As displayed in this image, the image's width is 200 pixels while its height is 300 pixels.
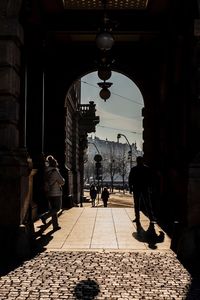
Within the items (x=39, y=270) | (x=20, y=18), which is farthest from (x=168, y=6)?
(x=39, y=270)

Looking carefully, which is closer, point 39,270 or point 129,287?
point 129,287

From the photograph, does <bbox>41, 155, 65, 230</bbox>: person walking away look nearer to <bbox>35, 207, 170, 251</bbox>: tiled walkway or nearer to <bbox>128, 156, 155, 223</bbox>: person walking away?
<bbox>35, 207, 170, 251</bbox>: tiled walkway

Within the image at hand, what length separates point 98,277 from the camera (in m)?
5.88

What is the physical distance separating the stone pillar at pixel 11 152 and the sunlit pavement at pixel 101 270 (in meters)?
0.56

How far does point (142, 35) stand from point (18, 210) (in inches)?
385

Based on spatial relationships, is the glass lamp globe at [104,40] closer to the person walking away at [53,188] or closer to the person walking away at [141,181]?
the person walking away at [141,181]

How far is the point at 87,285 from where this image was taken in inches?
215

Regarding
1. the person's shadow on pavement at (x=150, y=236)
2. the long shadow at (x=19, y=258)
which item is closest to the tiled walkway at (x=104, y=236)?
the person's shadow on pavement at (x=150, y=236)

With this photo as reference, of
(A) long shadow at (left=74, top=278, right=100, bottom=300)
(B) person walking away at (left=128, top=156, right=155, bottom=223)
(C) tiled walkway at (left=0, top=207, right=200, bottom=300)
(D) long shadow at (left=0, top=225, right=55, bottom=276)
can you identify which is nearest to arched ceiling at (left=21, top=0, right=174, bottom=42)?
(B) person walking away at (left=128, top=156, right=155, bottom=223)

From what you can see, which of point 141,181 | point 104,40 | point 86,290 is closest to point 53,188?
point 141,181

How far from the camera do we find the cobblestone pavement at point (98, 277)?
16.8 feet

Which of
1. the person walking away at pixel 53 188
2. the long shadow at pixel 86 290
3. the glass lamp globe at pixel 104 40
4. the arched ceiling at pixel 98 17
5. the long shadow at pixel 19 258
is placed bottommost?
the long shadow at pixel 86 290

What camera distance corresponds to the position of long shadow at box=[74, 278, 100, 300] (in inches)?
196

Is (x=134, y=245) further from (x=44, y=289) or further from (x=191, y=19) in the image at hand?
(x=191, y=19)
